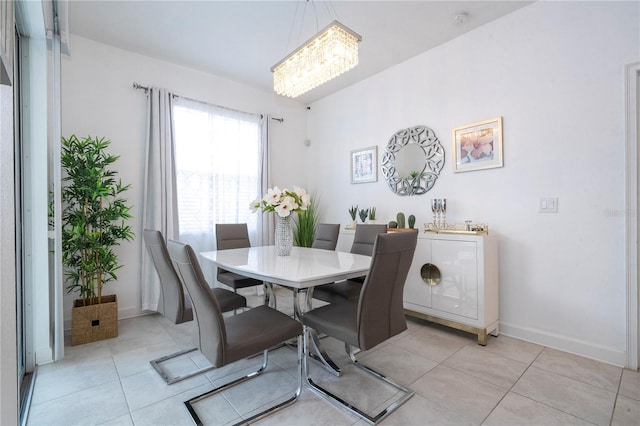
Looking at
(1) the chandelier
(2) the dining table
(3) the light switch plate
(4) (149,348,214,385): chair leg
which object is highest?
(1) the chandelier

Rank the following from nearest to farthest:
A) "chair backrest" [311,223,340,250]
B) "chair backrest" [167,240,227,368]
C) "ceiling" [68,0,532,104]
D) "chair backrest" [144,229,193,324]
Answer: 1. "chair backrest" [167,240,227,368]
2. "chair backrest" [144,229,193,324]
3. "ceiling" [68,0,532,104]
4. "chair backrest" [311,223,340,250]

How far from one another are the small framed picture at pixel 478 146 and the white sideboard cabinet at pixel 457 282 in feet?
2.42

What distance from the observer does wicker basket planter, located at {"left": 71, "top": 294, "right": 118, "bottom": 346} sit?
2586 mm

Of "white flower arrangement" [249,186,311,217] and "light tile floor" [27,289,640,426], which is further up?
"white flower arrangement" [249,186,311,217]

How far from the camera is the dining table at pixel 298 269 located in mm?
1687

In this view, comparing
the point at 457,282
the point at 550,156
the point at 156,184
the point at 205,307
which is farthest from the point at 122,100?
the point at 550,156

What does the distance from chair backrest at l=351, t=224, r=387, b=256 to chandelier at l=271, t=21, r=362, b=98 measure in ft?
4.46

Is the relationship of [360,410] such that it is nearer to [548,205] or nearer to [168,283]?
[168,283]

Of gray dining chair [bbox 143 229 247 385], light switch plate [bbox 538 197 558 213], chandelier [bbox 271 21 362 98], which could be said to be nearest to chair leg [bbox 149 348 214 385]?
gray dining chair [bbox 143 229 247 385]

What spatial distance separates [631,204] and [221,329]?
285 centimetres

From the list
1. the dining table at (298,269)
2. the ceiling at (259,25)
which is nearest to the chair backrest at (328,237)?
the dining table at (298,269)

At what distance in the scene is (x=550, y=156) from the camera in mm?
2529

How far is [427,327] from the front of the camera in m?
2.98

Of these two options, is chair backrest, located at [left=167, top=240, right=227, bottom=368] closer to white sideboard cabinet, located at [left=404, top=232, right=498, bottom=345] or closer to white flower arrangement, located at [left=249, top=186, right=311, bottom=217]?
white flower arrangement, located at [left=249, top=186, right=311, bottom=217]
